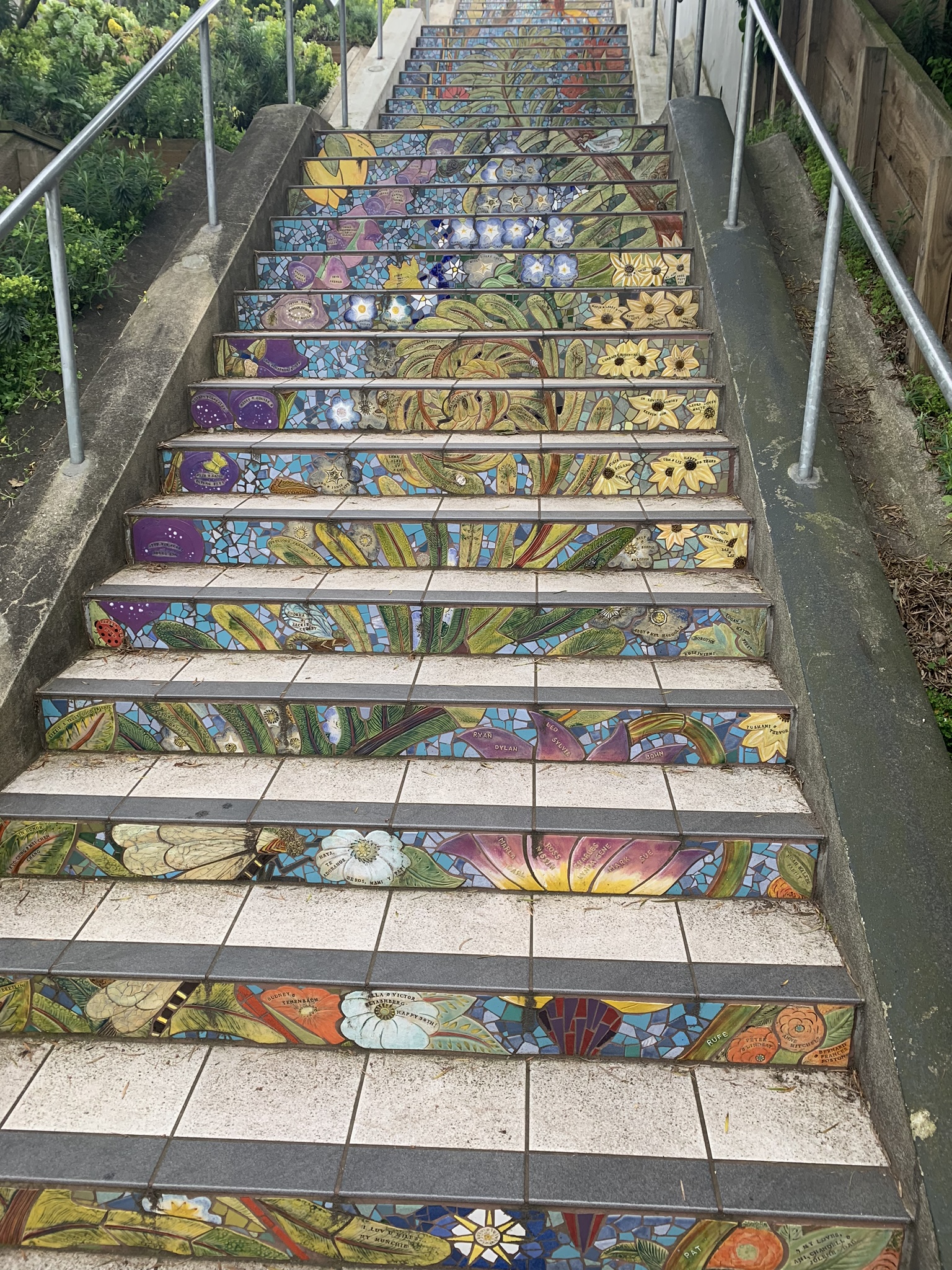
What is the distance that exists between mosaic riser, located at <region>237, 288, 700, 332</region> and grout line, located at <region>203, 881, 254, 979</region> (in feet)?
7.98

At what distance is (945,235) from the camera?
9.06ft

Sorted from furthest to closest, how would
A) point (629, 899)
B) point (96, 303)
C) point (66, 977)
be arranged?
point (96, 303) → point (629, 899) → point (66, 977)

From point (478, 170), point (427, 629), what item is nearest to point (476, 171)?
point (478, 170)

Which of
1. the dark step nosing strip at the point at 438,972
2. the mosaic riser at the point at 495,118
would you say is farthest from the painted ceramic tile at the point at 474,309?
the dark step nosing strip at the point at 438,972

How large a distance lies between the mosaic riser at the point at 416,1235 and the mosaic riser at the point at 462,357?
271 cm

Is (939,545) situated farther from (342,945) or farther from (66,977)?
(66,977)

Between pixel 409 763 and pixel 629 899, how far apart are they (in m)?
0.64

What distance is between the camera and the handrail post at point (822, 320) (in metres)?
2.46

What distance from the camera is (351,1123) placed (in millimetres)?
1827

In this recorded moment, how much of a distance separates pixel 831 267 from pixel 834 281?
0.10 metres

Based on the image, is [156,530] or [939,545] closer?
[939,545]

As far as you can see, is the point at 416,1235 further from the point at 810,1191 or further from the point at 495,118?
the point at 495,118

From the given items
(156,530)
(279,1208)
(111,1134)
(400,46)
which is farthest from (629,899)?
(400,46)

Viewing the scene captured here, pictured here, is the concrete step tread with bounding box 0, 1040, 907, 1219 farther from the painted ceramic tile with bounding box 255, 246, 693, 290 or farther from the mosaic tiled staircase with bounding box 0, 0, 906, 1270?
the painted ceramic tile with bounding box 255, 246, 693, 290
